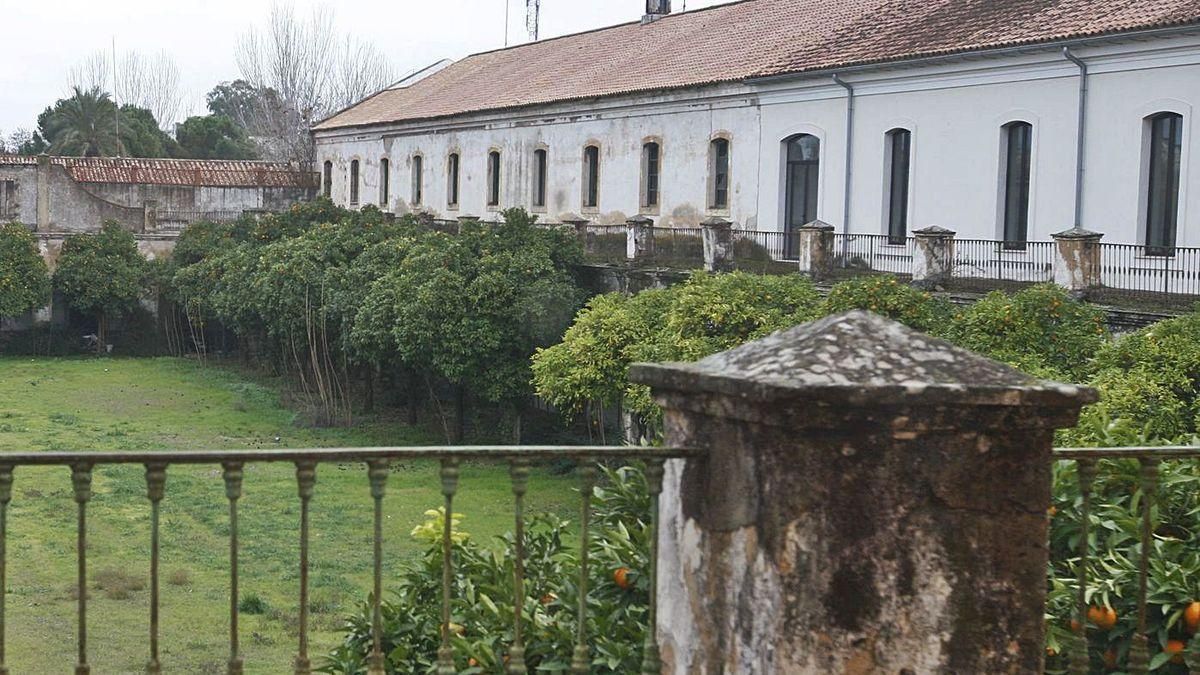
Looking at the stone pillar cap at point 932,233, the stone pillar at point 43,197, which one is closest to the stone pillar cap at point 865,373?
the stone pillar cap at point 932,233

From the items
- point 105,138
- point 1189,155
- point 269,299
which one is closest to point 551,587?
point 1189,155

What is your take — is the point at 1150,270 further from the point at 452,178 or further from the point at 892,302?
the point at 452,178

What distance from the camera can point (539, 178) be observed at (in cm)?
3312

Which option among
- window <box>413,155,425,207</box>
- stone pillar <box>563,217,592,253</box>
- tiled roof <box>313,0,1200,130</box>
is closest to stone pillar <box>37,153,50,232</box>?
tiled roof <box>313,0,1200,130</box>

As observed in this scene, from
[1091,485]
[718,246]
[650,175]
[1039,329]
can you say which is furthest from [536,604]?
[650,175]

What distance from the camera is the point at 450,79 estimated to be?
41.5 metres

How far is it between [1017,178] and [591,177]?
12.2m

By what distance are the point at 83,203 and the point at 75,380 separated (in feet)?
30.4

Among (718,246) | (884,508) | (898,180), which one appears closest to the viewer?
(884,508)

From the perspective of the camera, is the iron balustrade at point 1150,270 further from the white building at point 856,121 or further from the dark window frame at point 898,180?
the dark window frame at point 898,180

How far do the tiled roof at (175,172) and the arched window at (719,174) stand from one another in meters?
23.3

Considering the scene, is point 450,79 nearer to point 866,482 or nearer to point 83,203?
point 83,203

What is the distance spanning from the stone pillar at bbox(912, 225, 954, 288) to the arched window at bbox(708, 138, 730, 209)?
8530 mm

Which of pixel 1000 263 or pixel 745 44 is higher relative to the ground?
pixel 745 44
